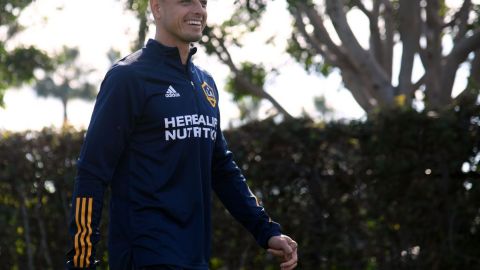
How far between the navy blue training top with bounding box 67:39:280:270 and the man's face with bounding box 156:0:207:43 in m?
0.07

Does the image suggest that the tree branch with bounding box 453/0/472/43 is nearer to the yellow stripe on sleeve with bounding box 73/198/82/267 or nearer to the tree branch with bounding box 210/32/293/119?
the tree branch with bounding box 210/32/293/119

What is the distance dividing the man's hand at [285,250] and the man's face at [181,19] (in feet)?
3.03

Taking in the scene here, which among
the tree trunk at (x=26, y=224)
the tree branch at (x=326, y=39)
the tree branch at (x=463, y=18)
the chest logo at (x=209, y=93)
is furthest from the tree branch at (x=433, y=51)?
the chest logo at (x=209, y=93)

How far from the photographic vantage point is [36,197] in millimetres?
9969

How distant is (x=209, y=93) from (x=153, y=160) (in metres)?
0.54

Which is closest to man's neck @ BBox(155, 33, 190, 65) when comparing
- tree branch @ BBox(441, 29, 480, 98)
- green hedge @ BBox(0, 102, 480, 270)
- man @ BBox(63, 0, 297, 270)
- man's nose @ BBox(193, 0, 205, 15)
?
man @ BBox(63, 0, 297, 270)

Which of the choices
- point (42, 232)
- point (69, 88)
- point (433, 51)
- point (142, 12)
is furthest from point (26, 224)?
point (69, 88)

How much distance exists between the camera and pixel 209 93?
4.23 metres

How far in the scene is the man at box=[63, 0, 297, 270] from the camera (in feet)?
12.2

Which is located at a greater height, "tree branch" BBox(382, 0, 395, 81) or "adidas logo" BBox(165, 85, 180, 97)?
"tree branch" BBox(382, 0, 395, 81)

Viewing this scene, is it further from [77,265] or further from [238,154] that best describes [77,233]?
[238,154]

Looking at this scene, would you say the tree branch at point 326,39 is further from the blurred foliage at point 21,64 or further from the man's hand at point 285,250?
the man's hand at point 285,250

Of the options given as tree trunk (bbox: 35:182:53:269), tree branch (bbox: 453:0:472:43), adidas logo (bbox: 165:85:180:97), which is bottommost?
tree trunk (bbox: 35:182:53:269)

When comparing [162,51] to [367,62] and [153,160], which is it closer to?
[153,160]
